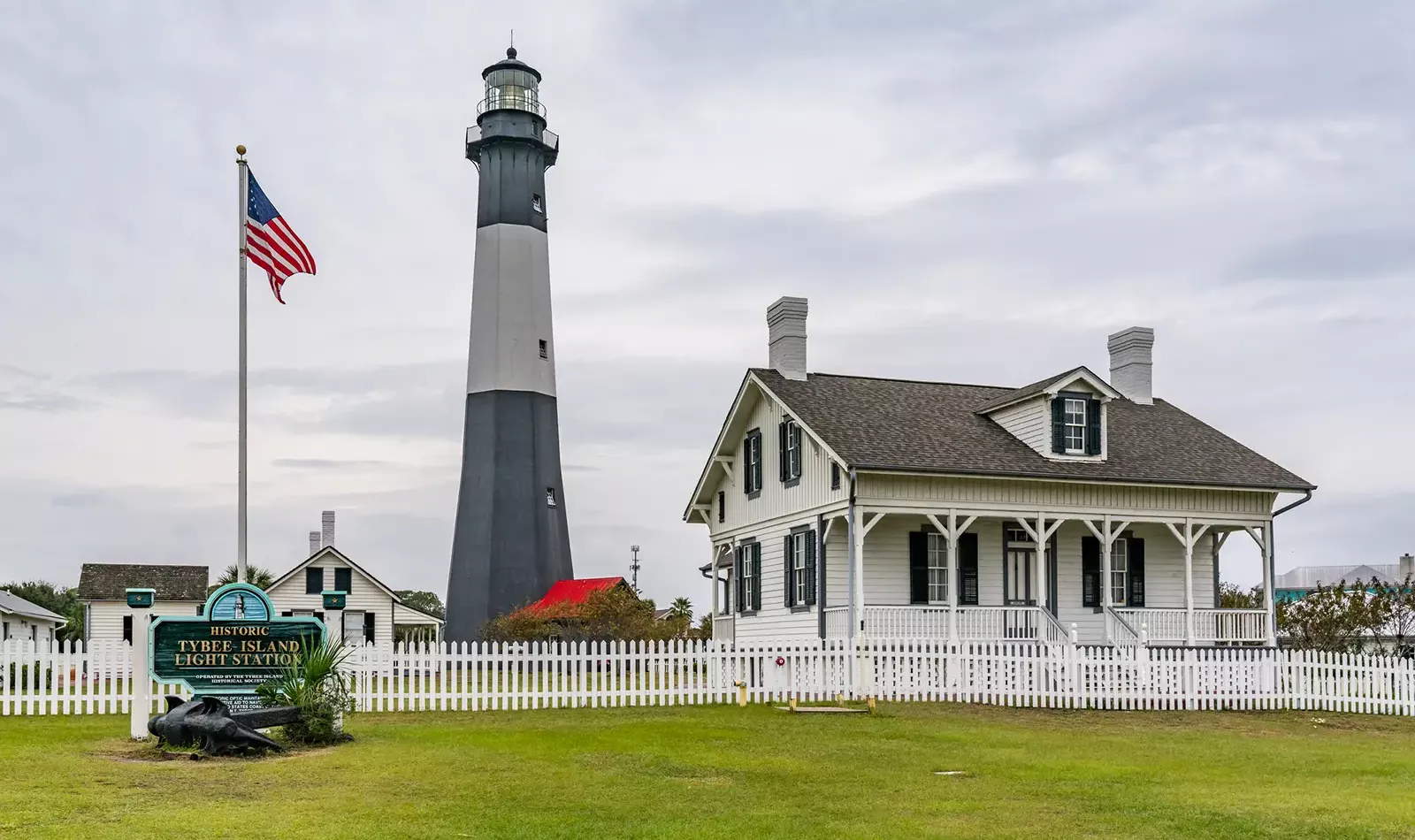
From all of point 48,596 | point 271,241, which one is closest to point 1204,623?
point 271,241

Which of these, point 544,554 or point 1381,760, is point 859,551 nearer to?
point 1381,760

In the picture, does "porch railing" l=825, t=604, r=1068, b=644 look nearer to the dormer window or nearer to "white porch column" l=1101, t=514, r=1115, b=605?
"white porch column" l=1101, t=514, r=1115, b=605

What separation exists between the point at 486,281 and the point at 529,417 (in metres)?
4.08

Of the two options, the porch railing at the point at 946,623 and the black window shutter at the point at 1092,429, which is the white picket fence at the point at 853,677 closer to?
the porch railing at the point at 946,623

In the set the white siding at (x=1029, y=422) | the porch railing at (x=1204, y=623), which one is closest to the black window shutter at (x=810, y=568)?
the white siding at (x=1029, y=422)

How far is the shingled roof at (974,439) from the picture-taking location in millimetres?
25703

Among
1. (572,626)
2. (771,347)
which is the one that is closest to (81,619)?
(572,626)

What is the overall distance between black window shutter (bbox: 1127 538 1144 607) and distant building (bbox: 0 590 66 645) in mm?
34202

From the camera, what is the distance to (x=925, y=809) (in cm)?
1095

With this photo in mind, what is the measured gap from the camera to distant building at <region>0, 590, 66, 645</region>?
48.8 metres

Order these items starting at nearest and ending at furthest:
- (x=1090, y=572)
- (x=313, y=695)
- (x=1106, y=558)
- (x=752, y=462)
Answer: (x=313, y=695), (x=1106, y=558), (x=1090, y=572), (x=752, y=462)

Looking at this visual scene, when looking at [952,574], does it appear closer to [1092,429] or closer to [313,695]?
[1092,429]

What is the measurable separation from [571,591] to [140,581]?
23616mm

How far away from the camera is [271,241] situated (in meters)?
19.5
